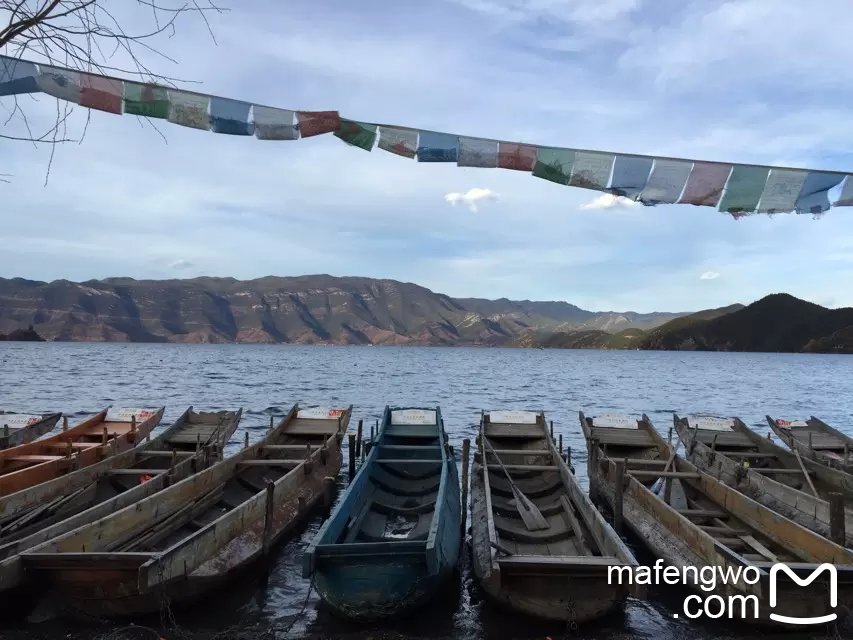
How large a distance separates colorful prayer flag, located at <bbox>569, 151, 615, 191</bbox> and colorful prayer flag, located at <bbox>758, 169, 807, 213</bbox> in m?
2.42

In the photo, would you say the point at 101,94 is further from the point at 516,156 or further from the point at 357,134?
the point at 516,156

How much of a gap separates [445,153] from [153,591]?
295 inches

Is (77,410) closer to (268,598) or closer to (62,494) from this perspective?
(62,494)

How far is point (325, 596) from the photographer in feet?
26.3

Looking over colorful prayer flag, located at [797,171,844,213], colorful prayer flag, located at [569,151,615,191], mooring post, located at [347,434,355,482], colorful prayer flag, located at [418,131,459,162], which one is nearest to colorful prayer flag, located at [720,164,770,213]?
colorful prayer flag, located at [797,171,844,213]

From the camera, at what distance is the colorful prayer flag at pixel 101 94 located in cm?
851

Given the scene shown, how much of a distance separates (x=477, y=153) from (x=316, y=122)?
2.52m

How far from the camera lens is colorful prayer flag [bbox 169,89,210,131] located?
8.80 metres

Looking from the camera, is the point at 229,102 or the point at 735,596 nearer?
the point at 735,596

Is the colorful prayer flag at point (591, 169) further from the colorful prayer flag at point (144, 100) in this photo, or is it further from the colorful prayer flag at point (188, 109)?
the colorful prayer flag at point (144, 100)

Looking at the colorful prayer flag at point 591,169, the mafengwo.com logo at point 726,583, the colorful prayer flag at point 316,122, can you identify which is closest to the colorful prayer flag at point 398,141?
the colorful prayer flag at point 316,122

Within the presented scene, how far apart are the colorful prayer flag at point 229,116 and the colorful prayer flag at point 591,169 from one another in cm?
506

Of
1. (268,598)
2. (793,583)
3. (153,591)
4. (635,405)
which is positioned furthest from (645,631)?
(635,405)

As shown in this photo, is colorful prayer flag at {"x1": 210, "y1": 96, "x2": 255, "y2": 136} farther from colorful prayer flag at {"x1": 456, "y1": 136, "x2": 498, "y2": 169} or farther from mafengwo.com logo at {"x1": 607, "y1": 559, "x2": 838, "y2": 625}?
mafengwo.com logo at {"x1": 607, "y1": 559, "x2": 838, "y2": 625}
